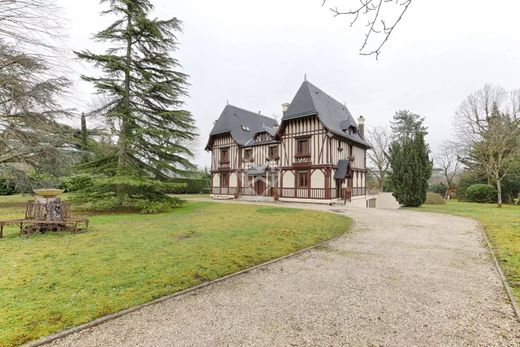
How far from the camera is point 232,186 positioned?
23672 millimetres

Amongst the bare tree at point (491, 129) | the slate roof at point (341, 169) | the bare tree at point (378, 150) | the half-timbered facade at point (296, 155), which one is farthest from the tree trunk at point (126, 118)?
the bare tree at point (378, 150)

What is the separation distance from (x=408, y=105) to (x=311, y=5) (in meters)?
42.1

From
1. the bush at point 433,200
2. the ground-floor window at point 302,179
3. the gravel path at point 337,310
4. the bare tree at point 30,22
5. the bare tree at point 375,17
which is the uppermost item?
the bare tree at point 30,22

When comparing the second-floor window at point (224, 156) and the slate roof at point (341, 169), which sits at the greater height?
the second-floor window at point (224, 156)

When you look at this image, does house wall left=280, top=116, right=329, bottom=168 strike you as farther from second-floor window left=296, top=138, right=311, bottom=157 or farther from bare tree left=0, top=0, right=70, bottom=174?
bare tree left=0, top=0, right=70, bottom=174

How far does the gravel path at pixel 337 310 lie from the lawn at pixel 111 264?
417 mm

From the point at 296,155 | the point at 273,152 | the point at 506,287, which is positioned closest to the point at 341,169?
the point at 296,155

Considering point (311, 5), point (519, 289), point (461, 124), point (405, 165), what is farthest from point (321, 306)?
point (461, 124)

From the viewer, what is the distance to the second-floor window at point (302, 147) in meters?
19.0

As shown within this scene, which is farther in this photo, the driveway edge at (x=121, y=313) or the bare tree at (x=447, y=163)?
the bare tree at (x=447, y=163)

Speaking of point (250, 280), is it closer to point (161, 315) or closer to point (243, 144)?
point (161, 315)

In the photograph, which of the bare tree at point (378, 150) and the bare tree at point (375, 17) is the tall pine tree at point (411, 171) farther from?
the bare tree at point (378, 150)

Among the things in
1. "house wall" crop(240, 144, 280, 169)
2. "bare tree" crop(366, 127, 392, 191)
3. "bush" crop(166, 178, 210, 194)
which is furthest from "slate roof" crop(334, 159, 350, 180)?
"bare tree" crop(366, 127, 392, 191)

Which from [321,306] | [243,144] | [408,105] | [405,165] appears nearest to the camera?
[321,306]
